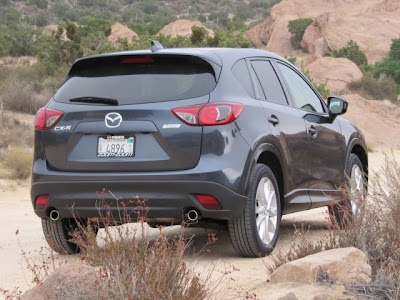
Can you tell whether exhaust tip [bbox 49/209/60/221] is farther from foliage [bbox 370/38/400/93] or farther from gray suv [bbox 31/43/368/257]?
foliage [bbox 370/38/400/93]

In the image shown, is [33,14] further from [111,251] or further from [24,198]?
[111,251]

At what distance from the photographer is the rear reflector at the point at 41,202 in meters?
7.18

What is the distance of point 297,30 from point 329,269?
5904cm

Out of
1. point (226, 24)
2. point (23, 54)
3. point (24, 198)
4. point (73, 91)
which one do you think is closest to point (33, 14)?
point (226, 24)

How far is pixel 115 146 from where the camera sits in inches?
269

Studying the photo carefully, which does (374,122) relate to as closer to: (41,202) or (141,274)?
(41,202)

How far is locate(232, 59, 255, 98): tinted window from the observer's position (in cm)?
735

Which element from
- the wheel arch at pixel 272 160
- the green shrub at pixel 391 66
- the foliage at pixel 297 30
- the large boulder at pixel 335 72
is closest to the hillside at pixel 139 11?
the foliage at pixel 297 30

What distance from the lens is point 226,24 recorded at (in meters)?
88.1

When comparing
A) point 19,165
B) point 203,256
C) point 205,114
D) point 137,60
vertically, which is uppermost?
point 137,60

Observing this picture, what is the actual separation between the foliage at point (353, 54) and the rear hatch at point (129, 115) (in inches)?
1931

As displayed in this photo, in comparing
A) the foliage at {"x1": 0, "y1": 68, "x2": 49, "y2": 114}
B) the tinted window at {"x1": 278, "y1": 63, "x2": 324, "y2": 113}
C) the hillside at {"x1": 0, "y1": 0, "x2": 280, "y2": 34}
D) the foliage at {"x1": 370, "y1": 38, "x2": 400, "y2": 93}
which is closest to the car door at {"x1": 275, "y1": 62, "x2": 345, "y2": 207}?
the tinted window at {"x1": 278, "y1": 63, "x2": 324, "y2": 113}

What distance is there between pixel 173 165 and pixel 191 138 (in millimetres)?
248

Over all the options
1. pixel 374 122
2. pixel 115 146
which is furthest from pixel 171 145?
pixel 374 122
